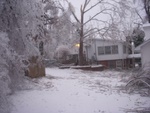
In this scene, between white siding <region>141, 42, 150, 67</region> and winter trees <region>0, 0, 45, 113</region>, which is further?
white siding <region>141, 42, 150, 67</region>

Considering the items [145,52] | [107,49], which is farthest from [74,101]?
[107,49]

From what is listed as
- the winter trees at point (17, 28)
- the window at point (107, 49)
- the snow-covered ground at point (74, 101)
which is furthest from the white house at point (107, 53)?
the winter trees at point (17, 28)

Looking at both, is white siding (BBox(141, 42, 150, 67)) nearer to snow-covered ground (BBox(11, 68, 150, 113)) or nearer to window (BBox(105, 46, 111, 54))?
snow-covered ground (BBox(11, 68, 150, 113))

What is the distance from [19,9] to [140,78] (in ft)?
20.6

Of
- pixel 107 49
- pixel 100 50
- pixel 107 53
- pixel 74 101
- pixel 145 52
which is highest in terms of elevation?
pixel 107 49

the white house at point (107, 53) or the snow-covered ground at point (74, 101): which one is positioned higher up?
the white house at point (107, 53)

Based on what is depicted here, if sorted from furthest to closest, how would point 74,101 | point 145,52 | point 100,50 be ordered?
point 100,50 < point 145,52 < point 74,101

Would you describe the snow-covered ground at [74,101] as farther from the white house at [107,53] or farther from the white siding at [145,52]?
the white house at [107,53]

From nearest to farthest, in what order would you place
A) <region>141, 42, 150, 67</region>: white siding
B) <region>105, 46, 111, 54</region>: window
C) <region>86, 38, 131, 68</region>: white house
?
<region>141, 42, 150, 67</region>: white siding, <region>86, 38, 131, 68</region>: white house, <region>105, 46, 111, 54</region>: window

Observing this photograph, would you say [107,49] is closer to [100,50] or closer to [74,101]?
[100,50]

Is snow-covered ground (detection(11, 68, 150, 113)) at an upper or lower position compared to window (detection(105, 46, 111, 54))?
lower

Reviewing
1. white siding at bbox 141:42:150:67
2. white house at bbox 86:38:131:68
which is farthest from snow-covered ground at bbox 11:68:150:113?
white house at bbox 86:38:131:68

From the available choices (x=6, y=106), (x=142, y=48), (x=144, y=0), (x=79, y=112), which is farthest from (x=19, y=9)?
(x=144, y=0)

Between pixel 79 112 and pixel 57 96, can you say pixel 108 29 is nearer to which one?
pixel 57 96
